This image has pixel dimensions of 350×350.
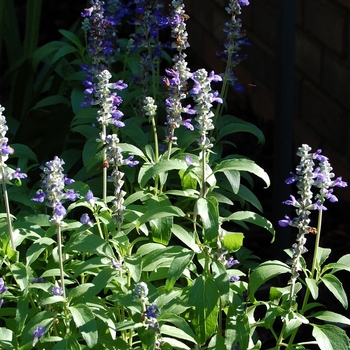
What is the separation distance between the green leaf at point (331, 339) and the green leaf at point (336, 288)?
8 cm

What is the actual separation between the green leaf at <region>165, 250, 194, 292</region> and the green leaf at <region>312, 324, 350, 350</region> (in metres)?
0.42

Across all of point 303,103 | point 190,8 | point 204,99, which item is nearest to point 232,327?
point 204,99

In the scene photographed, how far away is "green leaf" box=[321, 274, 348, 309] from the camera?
2.33 meters

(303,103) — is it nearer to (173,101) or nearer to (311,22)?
(311,22)

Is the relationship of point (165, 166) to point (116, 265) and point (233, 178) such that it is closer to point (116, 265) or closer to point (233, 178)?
point (233, 178)

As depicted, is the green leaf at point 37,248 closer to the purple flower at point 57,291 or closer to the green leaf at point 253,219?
the purple flower at point 57,291

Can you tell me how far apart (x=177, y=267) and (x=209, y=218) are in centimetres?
17

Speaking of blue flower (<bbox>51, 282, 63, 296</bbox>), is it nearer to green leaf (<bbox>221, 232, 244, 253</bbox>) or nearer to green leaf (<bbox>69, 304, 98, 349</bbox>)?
green leaf (<bbox>69, 304, 98, 349</bbox>)

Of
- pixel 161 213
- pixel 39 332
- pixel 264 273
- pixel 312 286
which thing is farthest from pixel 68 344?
pixel 312 286

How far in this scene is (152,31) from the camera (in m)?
3.28

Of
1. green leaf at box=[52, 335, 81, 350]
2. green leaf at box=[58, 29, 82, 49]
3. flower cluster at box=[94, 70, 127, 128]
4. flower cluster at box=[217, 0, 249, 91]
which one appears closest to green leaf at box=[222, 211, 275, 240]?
flower cluster at box=[94, 70, 127, 128]

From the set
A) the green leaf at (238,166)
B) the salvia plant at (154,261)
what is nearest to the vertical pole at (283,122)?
the salvia plant at (154,261)

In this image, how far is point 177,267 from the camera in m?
2.32

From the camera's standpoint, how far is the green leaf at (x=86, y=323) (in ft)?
7.27
